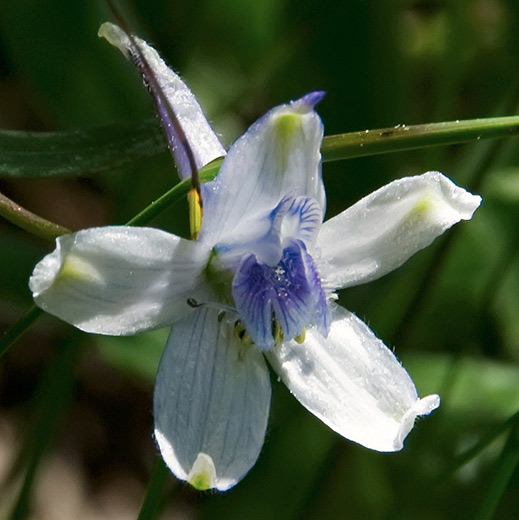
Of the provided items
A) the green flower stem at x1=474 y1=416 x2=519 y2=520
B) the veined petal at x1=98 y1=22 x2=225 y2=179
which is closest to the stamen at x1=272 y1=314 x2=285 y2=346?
the veined petal at x1=98 y1=22 x2=225 y2=179

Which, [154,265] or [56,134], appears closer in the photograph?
[154,265]

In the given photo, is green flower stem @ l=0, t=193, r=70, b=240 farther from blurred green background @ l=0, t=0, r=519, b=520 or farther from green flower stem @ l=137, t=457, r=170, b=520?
blurred green background @ l=0, t=0, r=519, b=520

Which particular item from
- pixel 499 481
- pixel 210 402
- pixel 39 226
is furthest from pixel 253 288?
pixel 499 481

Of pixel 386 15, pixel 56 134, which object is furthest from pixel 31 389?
pixel 56 134

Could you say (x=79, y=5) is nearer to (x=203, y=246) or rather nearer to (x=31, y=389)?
(x=31, y=389)

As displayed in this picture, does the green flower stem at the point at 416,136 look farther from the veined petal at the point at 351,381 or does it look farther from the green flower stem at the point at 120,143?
the veined petal at the point at 351,381

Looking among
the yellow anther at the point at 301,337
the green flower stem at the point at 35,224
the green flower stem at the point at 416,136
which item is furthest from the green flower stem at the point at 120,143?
the yellow anther at the point at 301,337
